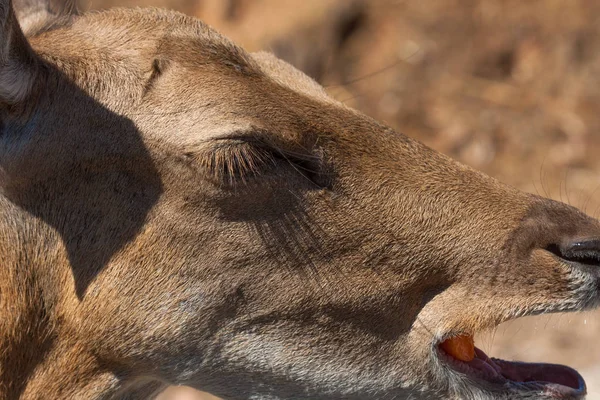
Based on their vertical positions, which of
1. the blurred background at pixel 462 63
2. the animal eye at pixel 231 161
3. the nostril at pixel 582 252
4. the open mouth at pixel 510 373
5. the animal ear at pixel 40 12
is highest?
the blurred background at pixel 462 63

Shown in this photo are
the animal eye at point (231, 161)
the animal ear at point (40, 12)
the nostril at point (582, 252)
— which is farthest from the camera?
the animal ear at point (40, 12)

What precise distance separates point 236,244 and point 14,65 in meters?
0.98

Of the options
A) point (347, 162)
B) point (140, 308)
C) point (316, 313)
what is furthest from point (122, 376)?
point (347, 162)

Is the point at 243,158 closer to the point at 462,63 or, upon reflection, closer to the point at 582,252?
the point at 582,252

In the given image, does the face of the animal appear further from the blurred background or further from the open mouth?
the blurred background

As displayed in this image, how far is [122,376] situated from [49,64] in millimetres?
1178

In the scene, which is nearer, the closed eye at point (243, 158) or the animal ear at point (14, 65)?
the animal ear at point (14, 65)

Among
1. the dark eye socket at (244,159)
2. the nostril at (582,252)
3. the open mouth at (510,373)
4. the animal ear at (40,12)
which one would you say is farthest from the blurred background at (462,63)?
the dark eye socket at (244,159)

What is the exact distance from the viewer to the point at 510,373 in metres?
3.70

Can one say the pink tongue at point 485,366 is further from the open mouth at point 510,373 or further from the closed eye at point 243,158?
the closed eye at point 243,158

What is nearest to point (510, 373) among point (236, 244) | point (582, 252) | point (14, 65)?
point (582, 252)

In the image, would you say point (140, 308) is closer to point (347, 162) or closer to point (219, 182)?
point (219, 182)

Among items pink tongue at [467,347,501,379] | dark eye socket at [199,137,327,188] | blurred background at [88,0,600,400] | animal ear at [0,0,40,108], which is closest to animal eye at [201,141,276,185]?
dark eye socket at [199,137,327,188]

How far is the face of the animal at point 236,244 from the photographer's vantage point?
3.40 m
